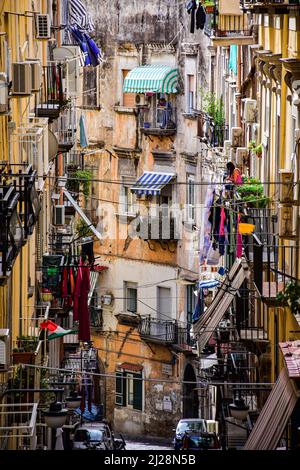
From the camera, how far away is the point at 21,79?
25.1m

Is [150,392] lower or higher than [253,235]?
lower

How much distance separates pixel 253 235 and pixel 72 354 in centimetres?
1849

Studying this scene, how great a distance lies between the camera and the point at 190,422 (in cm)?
3841

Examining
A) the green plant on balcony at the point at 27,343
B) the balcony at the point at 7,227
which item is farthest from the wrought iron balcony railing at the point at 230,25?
the balcony at the point at 7,227

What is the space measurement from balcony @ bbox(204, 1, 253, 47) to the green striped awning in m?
8.88

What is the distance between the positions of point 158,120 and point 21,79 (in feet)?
72.0

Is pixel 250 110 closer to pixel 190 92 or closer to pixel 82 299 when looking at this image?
pixel 82 299

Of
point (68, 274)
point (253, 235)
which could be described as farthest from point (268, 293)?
point (68, 274)

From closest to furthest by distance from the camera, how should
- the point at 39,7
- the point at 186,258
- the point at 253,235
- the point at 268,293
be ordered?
the point at 268,293, the point at 253,235, the point at 39,7, the point at 186,258

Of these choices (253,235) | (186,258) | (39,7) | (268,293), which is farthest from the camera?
(186,258)

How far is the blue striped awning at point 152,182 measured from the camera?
45906 mm

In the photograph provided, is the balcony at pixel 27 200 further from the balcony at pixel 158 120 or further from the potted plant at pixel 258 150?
the balcony at pixel 158 120

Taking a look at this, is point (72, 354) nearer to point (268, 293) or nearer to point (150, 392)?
point (150, 392)

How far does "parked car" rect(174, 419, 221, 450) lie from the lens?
114ft
